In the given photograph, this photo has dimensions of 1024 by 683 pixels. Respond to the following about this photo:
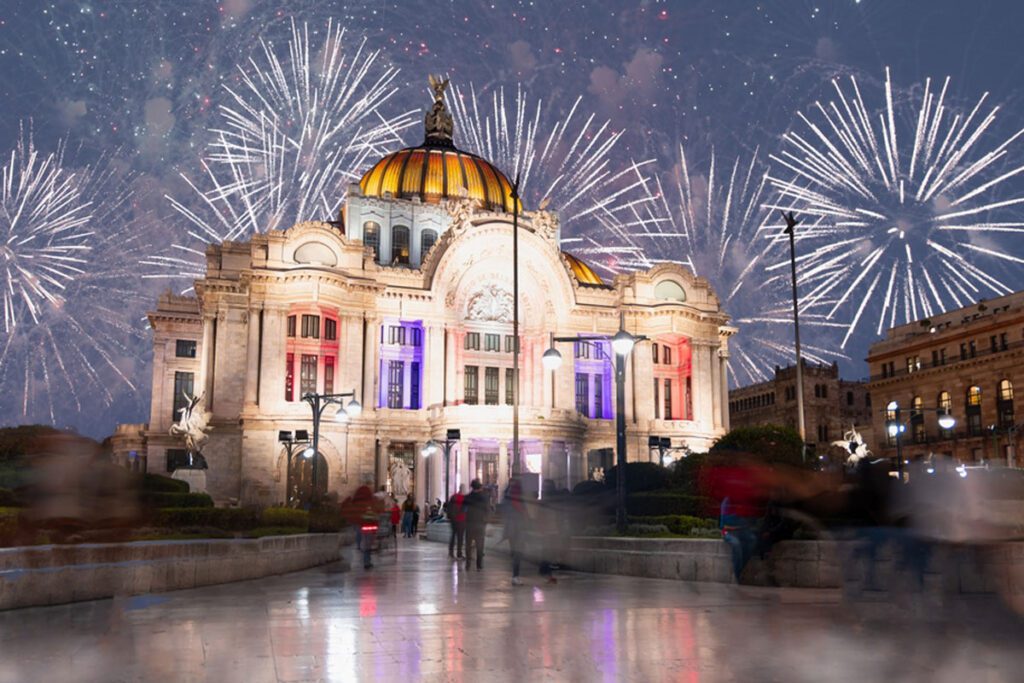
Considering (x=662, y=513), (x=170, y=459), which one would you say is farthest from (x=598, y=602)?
(x=170, y=459)

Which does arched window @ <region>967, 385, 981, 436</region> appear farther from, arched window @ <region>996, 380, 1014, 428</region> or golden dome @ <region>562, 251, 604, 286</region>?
golden dome @ <region>562, 251, 604, 286</region>

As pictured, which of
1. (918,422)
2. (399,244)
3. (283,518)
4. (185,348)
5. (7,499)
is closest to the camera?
(7,499)

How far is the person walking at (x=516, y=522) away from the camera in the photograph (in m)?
19.5

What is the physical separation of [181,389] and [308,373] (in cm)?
1839

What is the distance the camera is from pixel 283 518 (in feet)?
92.0

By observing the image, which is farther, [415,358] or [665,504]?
[415,358]

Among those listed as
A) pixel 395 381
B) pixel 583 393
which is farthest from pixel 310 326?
pixel 583 393

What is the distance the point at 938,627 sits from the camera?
12.0 m

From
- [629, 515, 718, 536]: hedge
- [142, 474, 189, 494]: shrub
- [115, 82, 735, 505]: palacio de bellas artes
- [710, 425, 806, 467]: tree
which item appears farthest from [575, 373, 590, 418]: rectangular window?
[142, 474, 189, 494]: shrub

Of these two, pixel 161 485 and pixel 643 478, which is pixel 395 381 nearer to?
pixel 643 478

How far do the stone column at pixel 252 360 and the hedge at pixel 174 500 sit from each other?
3169 centimetres

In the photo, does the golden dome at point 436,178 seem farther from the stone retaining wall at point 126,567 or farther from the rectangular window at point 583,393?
the stone retaining wall at point 126,567

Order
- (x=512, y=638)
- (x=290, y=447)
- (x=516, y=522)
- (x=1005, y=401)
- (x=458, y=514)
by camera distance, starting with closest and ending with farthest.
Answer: (x=512, y=638) < (x=516, y=522) < (x=458, y=514) < (x=290, y=447) < (x=1005, y=401)

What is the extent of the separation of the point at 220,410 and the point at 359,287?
11691 millimetres
